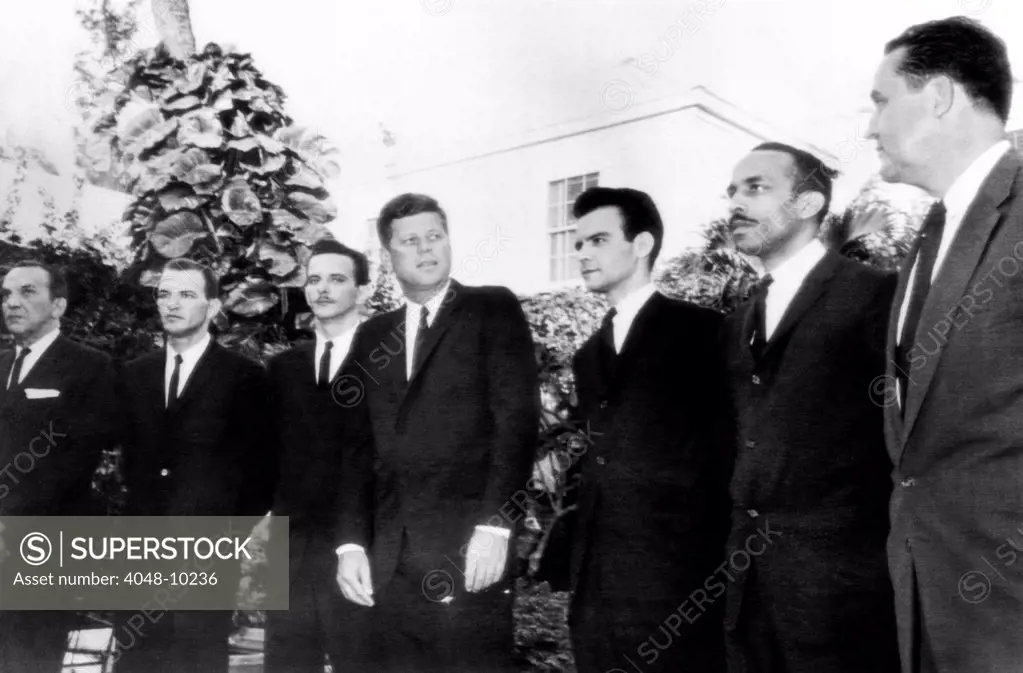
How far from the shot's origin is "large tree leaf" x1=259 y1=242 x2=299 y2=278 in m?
3.26

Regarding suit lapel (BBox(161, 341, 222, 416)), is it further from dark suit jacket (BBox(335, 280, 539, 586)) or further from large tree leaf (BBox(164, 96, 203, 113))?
large tree leaf (BBox(164, 96, 203, 113))

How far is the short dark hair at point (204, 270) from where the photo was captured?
3266 millimetres

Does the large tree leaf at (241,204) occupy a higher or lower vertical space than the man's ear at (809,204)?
higher

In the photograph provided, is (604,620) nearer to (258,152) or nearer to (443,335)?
(443,335)

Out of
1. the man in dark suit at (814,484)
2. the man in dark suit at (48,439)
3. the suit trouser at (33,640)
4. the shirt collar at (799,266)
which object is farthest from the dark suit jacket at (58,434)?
the shirt collar at (799,266)

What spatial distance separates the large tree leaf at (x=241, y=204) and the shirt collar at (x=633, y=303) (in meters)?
1.35

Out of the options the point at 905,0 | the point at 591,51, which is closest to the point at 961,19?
the point at 905,0

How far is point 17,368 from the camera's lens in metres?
3.29

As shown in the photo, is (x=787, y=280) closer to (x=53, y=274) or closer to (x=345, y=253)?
(x=345, y=253)

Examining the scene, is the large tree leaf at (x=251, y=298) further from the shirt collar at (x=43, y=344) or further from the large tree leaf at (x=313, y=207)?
the shirt collar at (x=43, y=344)

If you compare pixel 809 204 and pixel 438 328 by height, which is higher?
pixel 809 204

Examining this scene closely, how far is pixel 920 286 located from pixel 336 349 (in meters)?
1.82

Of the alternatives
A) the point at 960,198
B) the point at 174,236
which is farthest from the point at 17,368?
the point at 960,198

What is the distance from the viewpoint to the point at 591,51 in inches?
126
